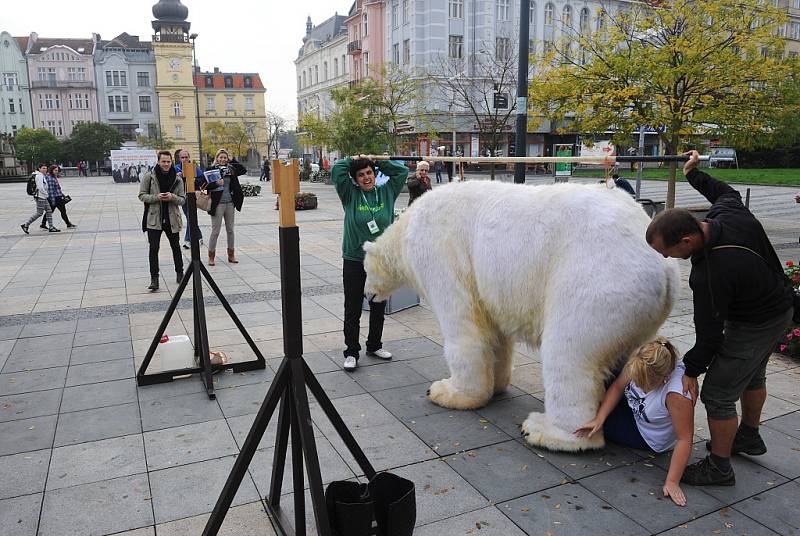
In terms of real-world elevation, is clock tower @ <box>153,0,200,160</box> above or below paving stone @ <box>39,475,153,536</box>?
above

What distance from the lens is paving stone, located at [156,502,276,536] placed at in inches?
126

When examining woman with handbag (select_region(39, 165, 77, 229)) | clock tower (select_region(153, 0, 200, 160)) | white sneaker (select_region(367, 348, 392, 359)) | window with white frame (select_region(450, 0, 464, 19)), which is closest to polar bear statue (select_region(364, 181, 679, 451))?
white sneaker (select_region(367, 348, 392, 359))

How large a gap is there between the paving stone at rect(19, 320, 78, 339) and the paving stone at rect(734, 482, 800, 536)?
6.66 meters

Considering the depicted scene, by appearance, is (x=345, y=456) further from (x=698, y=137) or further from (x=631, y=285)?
(x=698, y=137)

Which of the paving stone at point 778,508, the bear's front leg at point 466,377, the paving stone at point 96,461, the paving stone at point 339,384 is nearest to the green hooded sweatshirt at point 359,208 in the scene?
the paving stone at point 339,384

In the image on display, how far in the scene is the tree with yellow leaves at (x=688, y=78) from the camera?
11.5 meters

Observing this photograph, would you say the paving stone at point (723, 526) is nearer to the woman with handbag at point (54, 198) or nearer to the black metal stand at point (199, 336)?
the black metal stand at point (199, 336)

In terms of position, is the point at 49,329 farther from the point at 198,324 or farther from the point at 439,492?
the point at 439,492

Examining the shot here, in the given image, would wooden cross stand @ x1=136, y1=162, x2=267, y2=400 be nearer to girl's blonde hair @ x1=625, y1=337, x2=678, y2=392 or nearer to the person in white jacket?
girl's blonde hair @ x1=625, y1=337, x2=678, y2=392

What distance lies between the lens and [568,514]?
3.33 m

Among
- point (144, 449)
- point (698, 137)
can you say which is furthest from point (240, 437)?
point (698, 137)

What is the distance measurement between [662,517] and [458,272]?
2.00 metres

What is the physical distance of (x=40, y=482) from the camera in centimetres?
369

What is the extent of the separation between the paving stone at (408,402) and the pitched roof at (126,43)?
93.3 meters
